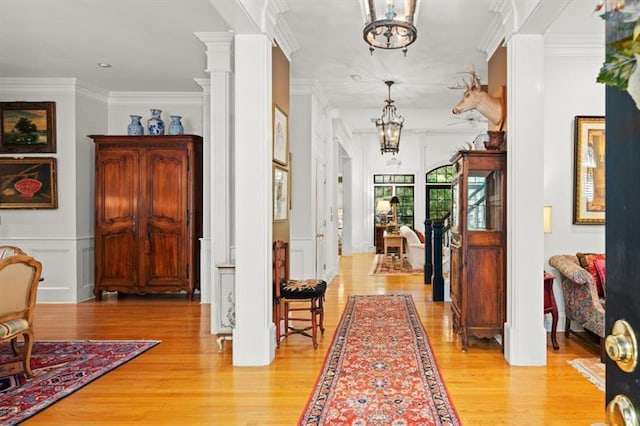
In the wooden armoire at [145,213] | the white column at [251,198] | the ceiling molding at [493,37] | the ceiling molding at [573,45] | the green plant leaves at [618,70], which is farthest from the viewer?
the wooden armoire at [145,213]

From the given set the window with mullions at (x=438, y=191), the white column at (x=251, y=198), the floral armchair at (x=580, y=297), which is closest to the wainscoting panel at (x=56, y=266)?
the white column at (x=251, y=198)

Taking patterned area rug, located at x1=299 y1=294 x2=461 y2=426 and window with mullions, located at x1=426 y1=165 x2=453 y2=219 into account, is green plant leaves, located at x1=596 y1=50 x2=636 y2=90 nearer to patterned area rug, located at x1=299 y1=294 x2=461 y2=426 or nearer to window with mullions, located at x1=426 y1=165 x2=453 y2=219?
patterned area rug, located at x1=299 y1=294 x2=461 y2=426

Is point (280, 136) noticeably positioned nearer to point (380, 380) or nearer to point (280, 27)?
point (280, 27)

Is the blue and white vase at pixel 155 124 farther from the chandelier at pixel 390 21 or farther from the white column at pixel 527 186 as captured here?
the white column at pixel 527 186

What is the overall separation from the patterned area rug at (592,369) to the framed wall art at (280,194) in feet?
9.57

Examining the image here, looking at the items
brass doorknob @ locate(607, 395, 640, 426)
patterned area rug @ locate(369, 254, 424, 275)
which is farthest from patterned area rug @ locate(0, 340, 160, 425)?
patterned area rug @ locate(369, 254, 424, 275)

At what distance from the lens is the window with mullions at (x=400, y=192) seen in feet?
42.7

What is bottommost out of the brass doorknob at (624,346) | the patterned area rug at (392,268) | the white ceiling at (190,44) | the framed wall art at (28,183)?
the patterned area rug at (392,268)

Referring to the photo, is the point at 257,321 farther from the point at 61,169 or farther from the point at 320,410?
the point at 61,169

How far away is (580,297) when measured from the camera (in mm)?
4070

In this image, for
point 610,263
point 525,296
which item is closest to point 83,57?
point 525,296

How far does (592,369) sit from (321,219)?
4666 millimetres

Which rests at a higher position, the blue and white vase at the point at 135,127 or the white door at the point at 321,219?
the blue and white vase at the point at 135,127

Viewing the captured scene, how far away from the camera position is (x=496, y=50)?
4516 mm
